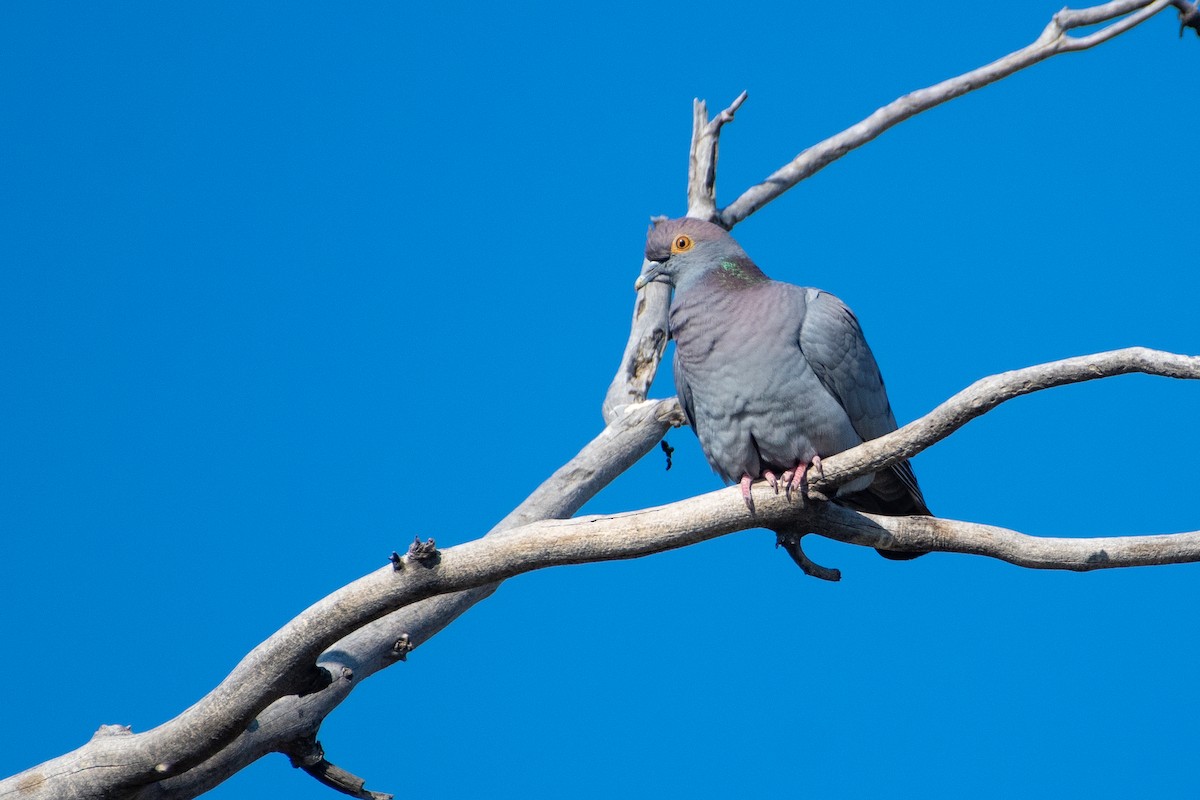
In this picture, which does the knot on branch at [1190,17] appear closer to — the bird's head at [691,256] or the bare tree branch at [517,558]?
the bird's head at [691,256]

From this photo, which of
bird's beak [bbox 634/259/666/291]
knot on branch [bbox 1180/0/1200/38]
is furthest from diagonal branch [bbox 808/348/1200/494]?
knot on branch [bbox 1180/0/1200/38]

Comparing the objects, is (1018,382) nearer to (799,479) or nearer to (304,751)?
(799,479)

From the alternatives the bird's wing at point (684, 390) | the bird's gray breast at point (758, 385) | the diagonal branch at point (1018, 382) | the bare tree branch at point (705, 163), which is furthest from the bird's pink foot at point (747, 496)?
the bare tree branch at point (705, 163)

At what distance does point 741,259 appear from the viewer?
593cm

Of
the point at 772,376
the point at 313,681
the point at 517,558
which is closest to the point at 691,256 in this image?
the point at 772,376

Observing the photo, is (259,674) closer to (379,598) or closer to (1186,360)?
(379,598)

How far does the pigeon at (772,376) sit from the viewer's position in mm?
5488

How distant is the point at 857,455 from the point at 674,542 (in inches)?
31.3

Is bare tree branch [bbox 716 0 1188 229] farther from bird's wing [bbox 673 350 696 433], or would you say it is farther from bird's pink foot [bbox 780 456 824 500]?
bird's pink foot [bbox 780 456 824 500]

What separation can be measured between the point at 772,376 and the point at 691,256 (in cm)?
87

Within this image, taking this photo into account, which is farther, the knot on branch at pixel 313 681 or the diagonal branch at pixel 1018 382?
the knot on branch at pixel 313 681

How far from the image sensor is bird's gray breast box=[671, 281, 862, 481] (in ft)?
18.0

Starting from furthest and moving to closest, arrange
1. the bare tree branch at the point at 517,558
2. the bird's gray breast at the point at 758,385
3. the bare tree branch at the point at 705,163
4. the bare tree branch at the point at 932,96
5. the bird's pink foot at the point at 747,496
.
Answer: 1. the bare tree branch at the point at 932,96
2. the bare tree branch at the point at 705,163
3. the bird's gray breast at the point at 758,385
4. the bird's pink foot at the point at 747,496
5. the bare tree branch at the point at 517,558

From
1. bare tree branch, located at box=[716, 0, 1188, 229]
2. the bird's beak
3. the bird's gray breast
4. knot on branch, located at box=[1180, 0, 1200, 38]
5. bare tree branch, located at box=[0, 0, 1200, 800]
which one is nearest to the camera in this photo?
bare tree branch, located at box=[0, 0, 1200, 800]
